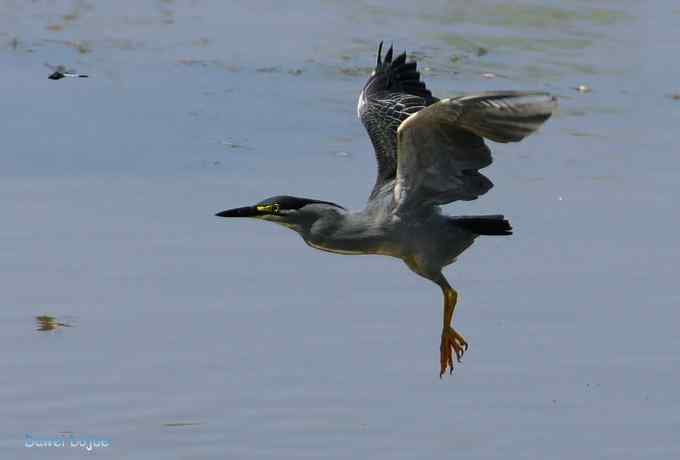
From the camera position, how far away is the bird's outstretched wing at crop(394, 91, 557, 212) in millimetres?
6859

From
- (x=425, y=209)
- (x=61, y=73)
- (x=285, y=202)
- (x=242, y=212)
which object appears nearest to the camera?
(x=242, y=212)

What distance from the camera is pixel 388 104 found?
9328 mm

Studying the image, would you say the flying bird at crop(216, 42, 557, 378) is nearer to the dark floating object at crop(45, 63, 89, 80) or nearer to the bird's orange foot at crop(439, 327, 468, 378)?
the bird's orange foot at crop(439, 327, 468, 378)

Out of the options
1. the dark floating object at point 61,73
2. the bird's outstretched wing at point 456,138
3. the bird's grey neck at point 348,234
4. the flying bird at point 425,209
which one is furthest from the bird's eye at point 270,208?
the dark floating object at point 61,73

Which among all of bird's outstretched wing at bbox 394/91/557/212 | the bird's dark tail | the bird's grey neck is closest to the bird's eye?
the bird's grey neck

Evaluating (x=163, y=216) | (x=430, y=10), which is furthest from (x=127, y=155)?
(x=430, y=10)

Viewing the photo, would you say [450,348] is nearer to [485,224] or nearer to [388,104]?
[485,224]

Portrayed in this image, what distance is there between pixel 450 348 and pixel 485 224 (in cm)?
72

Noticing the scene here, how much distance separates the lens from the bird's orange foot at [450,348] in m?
7.57

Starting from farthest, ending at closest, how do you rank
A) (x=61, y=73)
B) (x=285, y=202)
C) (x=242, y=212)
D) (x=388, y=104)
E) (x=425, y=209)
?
1. (x=61, y=73)
2. (x=388, y=104)
3. (x=425, y=209)
4. (x=285, y=202)
5. (x=242, y=212)

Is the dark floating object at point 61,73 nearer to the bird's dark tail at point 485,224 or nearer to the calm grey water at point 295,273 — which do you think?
the calm grey water at point 295,273

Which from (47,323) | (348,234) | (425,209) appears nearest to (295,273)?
(348,234)

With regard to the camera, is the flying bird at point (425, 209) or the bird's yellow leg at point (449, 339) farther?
the bird's yellow leg at point (449, 339)

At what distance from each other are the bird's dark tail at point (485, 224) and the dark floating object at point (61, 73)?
18.1 ft
